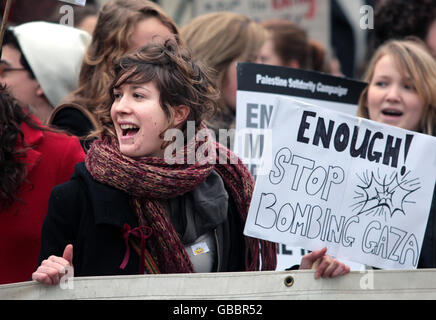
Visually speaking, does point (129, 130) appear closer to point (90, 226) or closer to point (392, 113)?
point (90, 226)

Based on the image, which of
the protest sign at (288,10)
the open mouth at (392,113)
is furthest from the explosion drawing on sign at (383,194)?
the protest sign at (288,10)

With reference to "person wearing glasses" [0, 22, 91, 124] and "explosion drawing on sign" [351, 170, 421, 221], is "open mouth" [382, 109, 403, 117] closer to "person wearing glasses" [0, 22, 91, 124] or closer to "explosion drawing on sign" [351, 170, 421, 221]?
"explosion drawing on sign" [351, 170, 421, 221]

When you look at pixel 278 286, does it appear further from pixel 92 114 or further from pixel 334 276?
pixel 92 114

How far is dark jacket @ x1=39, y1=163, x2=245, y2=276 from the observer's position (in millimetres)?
2670

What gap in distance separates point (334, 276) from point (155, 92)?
99cm

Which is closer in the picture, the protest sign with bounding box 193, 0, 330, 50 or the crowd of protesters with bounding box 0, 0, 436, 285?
the crowd of protesters with bounding box 0, 0, 436, 285

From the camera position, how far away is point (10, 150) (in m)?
3.00

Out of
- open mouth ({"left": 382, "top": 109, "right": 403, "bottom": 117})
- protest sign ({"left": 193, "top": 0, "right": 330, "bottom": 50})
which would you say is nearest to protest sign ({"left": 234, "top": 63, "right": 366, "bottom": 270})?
open mouth ({"left": 382, "top": 109, "right": 403, "bottom": 117})

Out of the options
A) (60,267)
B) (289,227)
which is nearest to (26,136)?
(60,267)

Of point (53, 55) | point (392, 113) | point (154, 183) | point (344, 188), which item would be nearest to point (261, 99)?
point (392, 113)

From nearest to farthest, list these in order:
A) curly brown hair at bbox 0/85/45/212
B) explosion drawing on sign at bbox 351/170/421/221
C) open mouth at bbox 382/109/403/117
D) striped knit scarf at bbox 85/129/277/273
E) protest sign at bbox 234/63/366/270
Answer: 1. striped knit scarf at bbox 85/129/277/273
2. curly brown hair at bbox 0/85/45/212
3. explosion drawing on sign at bbox 351/170/421/221
4. protest sign at bbox 234/63/366/270
5. open mouth at bbox 382/109/403/117

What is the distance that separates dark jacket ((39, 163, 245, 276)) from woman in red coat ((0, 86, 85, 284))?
1.12 feet
